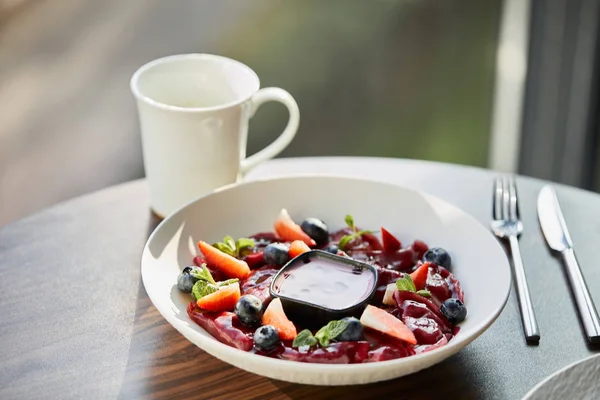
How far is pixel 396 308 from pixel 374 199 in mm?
384

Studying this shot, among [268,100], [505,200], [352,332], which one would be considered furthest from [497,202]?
[352,332]

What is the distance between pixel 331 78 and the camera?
3.30 metres

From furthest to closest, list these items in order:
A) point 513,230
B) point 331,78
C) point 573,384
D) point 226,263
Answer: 1. point 331,78
2. point 513,230
3. point 226,263
4. point 573,384

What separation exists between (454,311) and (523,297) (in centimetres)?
20

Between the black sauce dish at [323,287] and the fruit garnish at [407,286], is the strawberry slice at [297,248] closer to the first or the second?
the black sauce dish at [323,287]

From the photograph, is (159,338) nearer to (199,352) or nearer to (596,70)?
(199,352)

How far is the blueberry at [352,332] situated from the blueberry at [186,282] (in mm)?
293

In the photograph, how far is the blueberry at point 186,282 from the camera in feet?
4.54

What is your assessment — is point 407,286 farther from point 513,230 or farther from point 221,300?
point 513,230

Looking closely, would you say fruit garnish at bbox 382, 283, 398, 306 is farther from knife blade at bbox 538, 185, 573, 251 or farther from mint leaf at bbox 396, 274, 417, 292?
knife blade at bbox 538, 185, 573, 251

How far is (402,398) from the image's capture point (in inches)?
48.6

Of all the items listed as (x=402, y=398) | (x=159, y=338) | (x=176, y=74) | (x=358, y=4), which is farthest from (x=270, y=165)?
(x=358, y=4)

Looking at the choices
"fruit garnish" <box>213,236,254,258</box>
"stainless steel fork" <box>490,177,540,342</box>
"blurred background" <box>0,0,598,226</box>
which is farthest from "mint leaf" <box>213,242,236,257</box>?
"blurred background" <box>0,0,598,226</box>

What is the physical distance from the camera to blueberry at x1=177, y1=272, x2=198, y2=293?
1.38 meters
